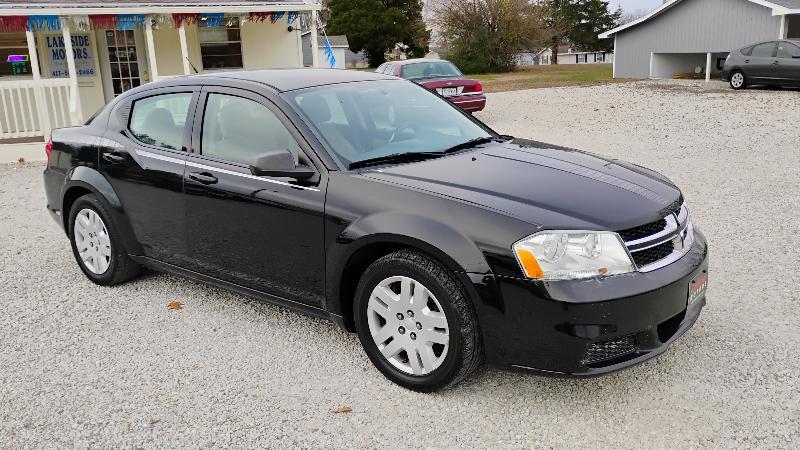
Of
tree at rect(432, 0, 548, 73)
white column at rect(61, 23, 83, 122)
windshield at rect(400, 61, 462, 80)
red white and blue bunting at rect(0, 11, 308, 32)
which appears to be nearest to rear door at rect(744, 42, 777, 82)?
windshield at rect(400, 61, 462, 80)

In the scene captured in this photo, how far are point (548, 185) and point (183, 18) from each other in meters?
13.9

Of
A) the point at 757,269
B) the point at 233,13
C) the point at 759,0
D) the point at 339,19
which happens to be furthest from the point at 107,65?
the point at 339,19

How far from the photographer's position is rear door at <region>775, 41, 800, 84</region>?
20672 millimetres

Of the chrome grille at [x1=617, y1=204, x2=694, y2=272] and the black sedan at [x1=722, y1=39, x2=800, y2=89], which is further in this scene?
the black sedan at [x1=722, y1=39, x2=800, y2=89]

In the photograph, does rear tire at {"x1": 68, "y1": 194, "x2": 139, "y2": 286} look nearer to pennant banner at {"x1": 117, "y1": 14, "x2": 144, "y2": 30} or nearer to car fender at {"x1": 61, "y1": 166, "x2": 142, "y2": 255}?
car fender at {"x1": 61, "y1": 166, "x2": 142, "y2": 255}

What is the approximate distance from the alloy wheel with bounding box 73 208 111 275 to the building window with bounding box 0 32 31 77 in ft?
41.1

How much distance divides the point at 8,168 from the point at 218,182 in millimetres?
9393

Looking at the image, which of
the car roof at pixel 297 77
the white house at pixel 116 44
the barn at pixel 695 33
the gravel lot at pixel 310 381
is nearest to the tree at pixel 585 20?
the barn at pixel 695 33

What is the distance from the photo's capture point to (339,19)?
189 feet

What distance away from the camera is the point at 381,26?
5594 centimetres

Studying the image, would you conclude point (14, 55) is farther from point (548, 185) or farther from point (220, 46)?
point (548, 185)

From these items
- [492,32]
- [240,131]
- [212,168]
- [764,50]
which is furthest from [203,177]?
[492,32]

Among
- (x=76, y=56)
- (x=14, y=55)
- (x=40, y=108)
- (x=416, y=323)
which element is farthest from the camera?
(x=76, y=56)

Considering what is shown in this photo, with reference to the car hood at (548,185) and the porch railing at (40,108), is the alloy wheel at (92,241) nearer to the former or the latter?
the car hood at (548,185)
